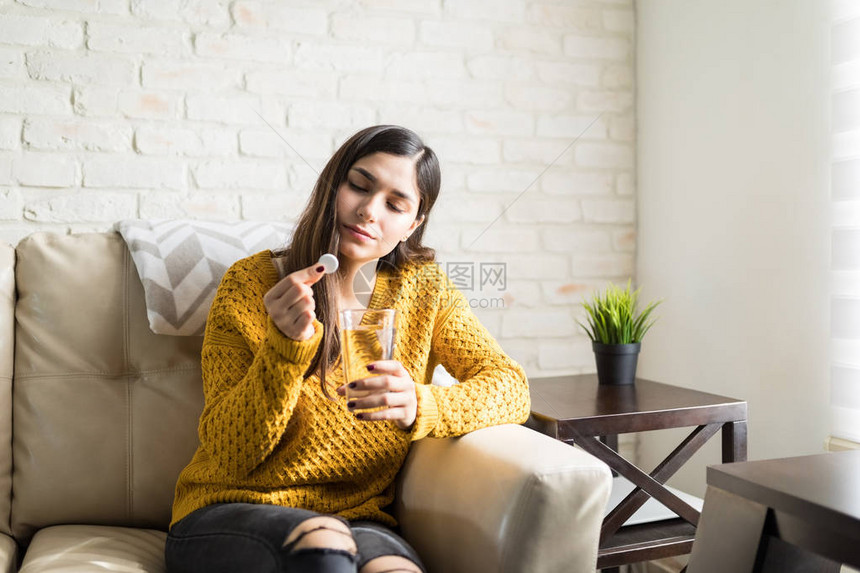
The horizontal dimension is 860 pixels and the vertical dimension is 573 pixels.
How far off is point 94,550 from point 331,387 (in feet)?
1.55

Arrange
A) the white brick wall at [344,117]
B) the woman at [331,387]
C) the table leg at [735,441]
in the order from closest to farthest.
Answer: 1. the woman at [331,387]
2. the table leg at [735,441]
3. the white brick wall at [344,117]

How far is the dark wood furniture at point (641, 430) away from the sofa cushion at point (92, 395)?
0.75 meters

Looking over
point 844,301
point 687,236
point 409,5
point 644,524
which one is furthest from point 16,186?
point 844,301

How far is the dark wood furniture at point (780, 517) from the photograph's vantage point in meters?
0.86

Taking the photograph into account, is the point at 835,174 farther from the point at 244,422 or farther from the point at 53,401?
the point at 53,401

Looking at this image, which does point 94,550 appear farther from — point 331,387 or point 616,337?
point 616,337

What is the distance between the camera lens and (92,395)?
4.80ft

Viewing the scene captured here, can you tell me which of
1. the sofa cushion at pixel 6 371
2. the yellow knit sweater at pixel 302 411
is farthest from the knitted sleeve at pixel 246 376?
the sofa cushion at pixel 6 371

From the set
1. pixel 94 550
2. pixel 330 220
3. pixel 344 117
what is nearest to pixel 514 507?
pixel 330 220

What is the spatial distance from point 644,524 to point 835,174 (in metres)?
0.88

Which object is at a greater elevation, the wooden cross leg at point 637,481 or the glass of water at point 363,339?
the glass of water at point 363,339

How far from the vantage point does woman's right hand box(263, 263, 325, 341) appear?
1079 millimetres

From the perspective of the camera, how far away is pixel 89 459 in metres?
1.43

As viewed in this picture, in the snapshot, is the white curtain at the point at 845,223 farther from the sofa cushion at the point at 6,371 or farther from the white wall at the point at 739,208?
the sofa cushion at the point at 6,371
